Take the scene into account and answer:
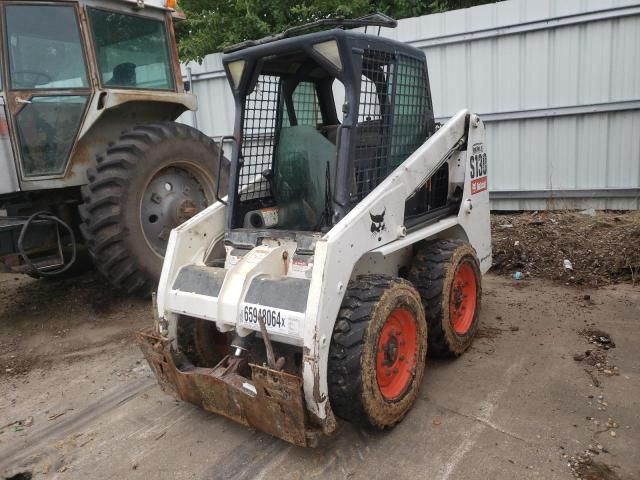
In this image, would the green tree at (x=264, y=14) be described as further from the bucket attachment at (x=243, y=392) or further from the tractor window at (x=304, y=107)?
the bucket attachment at (x=243, y=392)

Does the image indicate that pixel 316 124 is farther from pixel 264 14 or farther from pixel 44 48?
pixel 264 14

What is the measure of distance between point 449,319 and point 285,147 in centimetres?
157

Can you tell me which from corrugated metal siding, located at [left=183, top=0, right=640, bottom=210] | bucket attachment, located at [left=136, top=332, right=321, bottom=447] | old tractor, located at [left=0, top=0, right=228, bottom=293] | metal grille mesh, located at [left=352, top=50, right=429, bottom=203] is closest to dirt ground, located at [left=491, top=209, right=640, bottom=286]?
corrugated metal siding, located at [left=183, top=0, right=640, bottom=210]

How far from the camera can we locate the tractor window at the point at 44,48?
4.18m

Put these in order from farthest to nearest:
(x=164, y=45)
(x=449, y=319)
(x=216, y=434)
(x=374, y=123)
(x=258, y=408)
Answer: (x=164, y=45) → (x=449, y=319) → (x=374, y=123) → (x=216, y=434) → (x=258, y=408)

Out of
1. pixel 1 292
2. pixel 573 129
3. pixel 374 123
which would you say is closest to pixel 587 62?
pixel 573 129

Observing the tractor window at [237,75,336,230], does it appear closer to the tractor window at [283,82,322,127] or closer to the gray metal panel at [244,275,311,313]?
the tractor window at [283,82,322,127]

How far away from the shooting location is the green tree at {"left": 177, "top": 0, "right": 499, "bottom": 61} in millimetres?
8664

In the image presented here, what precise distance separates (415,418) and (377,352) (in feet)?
1.82

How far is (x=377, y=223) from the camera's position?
287 cm

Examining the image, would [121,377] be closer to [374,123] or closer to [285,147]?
[285,147]

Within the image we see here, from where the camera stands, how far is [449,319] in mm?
3408

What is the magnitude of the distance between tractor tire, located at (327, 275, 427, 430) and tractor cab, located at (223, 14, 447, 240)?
53 cm

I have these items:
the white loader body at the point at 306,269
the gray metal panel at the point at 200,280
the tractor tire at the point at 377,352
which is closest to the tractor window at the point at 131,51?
the white loader body at the point at 306,269
